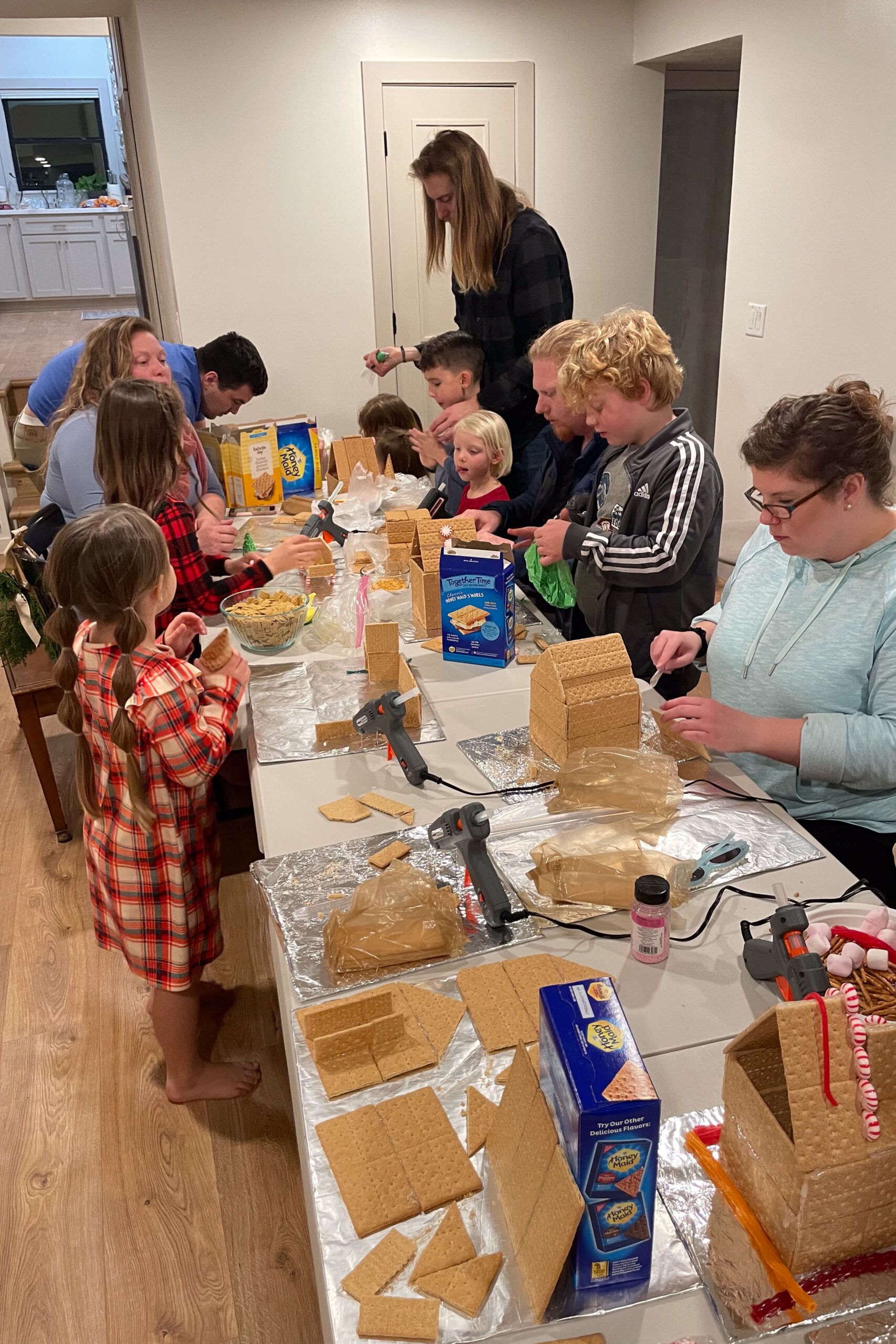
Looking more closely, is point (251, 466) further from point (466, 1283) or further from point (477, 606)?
point (466, 1283)

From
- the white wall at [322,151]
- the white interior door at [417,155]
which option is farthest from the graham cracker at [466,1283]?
the white interior door at [417,155]

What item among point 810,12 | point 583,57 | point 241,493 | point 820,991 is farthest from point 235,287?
point 820,991

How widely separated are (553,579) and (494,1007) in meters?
1.39

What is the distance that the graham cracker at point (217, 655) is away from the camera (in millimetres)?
1777

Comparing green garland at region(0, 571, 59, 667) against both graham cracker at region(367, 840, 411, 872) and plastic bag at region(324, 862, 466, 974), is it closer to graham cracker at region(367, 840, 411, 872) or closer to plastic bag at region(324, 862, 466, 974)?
graham cracker at region(367, 840, 411, 872)

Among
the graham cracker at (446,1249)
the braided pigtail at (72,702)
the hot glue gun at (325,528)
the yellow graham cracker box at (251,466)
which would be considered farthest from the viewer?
the yellow graham cracker box at (251,466)

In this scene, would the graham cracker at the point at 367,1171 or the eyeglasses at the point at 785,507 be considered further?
the eyeglasses at the point at 785,507

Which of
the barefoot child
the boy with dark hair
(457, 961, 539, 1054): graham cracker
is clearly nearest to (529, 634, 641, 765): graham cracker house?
(457, 961, 539, 1054): graham cracker

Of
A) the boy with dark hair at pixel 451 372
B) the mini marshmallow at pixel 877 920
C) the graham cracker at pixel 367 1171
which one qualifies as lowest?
the graham cracker at pixel 367 1171

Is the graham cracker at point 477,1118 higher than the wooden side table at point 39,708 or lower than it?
higher

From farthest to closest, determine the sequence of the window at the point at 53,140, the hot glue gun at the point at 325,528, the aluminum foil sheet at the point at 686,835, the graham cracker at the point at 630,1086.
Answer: the window at the point at 53,140 → the hot glue gun at the point at 325,528 → the aluminum foil sheet at the point at 686,835 → the graham cracker at the point at 630,1086

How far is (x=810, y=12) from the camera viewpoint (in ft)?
11.2

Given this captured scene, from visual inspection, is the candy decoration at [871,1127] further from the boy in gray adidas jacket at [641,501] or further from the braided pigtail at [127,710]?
the boy in gray adidas jacket at [641,501]

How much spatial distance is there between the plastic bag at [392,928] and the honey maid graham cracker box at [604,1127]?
396mm
